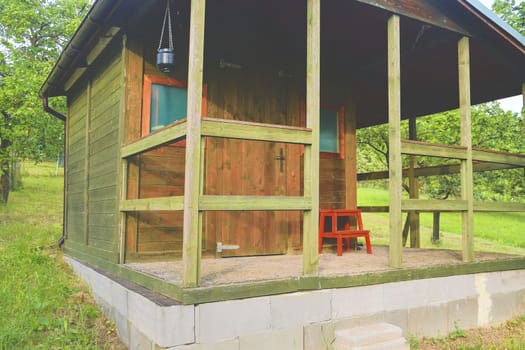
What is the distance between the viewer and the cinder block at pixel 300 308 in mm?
3393

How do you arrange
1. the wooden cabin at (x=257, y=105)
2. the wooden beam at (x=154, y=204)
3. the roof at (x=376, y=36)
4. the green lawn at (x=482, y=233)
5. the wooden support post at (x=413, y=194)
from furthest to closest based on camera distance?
the green lawn at (x=482, y=233) < the wooden support post at (x=413, y=194) < the roof at (x=376, y=36) < the wooden cabin at (x=257, y=105) < the wooden beam at (x=154, y=204)

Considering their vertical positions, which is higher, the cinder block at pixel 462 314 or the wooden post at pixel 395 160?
the wooden post at pixel 395 160

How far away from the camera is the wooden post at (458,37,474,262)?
4.73m

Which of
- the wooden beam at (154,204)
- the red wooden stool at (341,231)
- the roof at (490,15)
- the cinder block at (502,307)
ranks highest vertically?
the roof at (490,15)

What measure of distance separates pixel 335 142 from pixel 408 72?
58.9 inches

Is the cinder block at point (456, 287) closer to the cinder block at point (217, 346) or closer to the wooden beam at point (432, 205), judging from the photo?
the wooden beam at point (432, 205)

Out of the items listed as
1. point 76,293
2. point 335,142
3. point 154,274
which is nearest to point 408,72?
point 335,142

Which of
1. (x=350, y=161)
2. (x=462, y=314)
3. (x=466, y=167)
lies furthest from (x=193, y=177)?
(x=350, y=161)

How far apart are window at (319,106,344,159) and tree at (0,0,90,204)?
8729 mm

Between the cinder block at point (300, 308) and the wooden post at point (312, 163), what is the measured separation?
0.67 feet

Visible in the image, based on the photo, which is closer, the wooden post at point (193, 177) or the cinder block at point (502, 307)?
the wooden post at point (193, 177)

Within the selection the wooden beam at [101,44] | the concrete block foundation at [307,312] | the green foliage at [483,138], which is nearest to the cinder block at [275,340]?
the concrete block foundation at [307,312]

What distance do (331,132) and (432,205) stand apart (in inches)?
82.1

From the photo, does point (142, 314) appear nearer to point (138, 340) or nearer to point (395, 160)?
point (138, 340)
